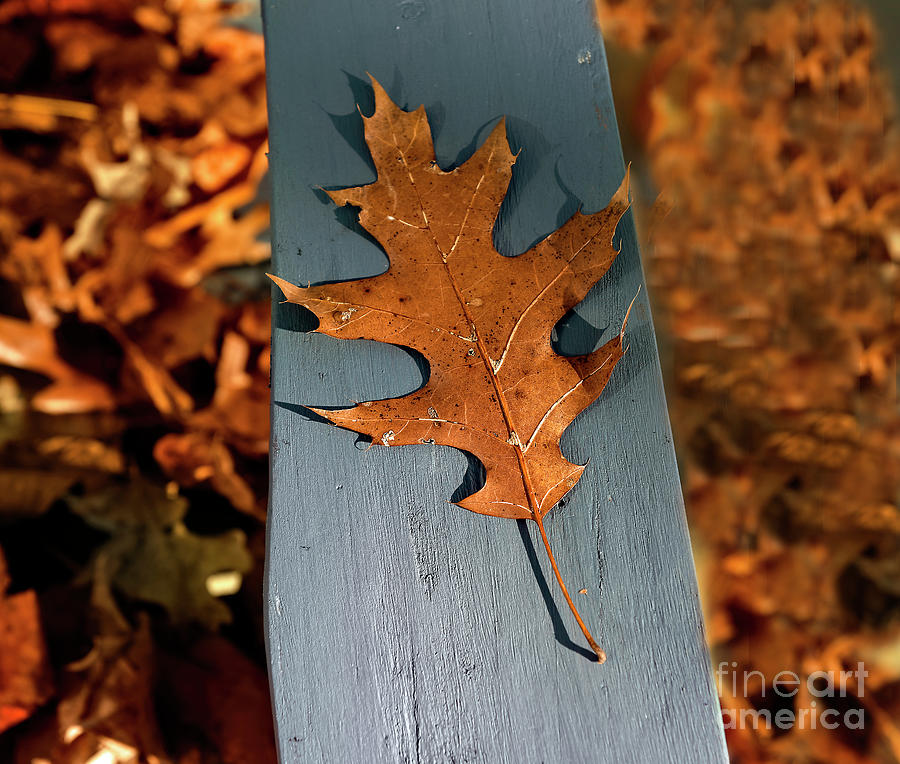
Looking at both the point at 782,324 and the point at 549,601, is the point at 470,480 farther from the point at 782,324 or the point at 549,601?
the point at 782,324

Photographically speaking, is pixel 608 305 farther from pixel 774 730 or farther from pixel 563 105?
pixel 774 730

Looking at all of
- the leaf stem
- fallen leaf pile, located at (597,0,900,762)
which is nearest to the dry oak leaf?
the leaf stem

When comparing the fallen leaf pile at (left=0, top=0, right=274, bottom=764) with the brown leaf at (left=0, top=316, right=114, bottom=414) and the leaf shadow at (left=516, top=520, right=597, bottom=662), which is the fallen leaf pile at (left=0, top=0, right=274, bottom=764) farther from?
the leaf shadow at (left=516, top=520, right=597, bottom=662)

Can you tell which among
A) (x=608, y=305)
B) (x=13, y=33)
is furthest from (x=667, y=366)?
(x=13, y=33)

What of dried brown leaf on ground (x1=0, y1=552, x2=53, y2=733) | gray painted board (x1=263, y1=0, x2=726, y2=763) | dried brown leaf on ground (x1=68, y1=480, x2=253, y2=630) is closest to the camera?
gray painted board (x1=263, y1=0, x2=726, y2=763)

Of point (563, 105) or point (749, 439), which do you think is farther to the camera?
point (749, 439)

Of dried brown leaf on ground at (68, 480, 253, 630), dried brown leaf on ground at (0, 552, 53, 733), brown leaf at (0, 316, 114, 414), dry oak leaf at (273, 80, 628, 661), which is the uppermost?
brown leaf at (0, 316, 114, 414)

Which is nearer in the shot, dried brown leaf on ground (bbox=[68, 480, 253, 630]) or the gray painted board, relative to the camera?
the gray painted board
